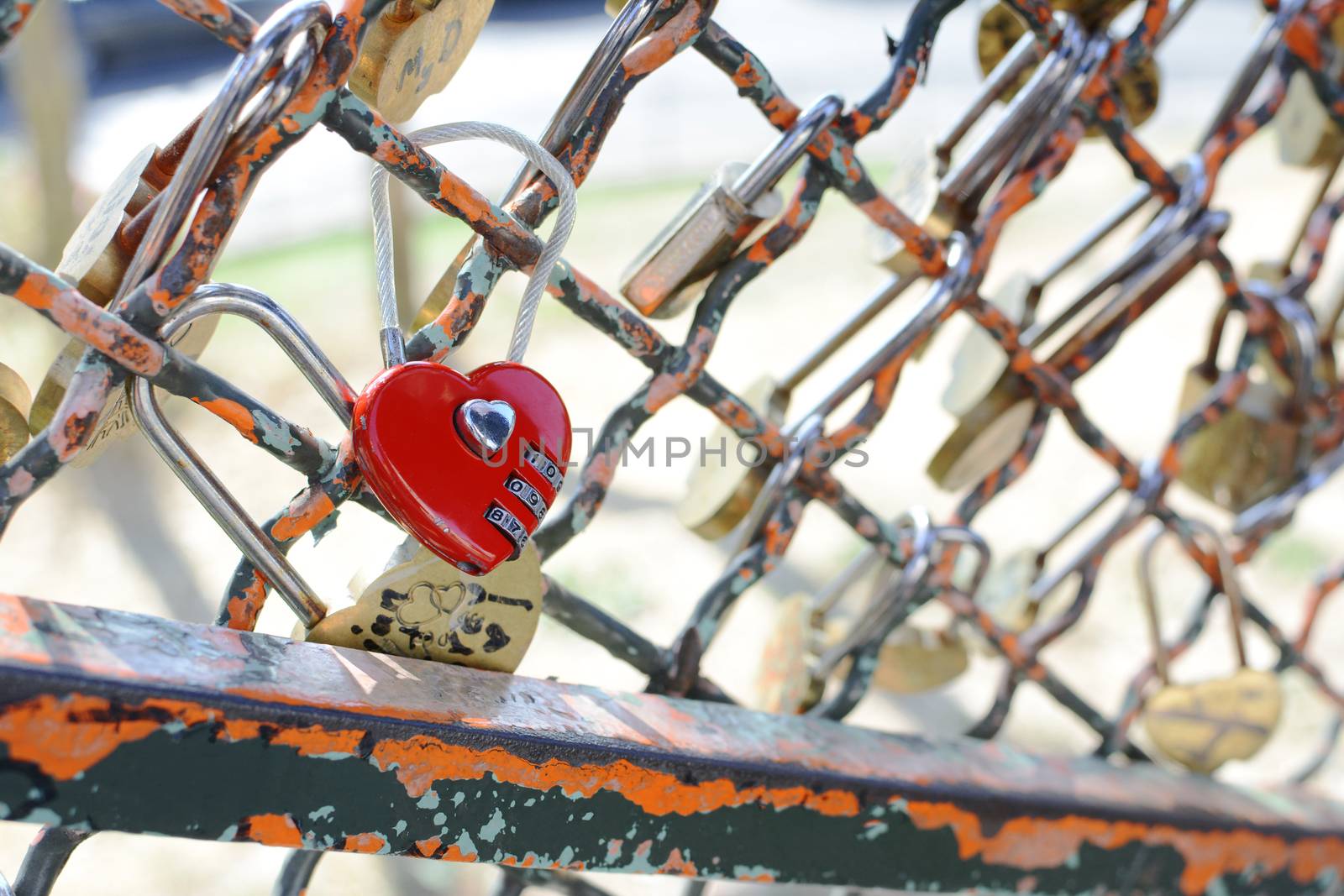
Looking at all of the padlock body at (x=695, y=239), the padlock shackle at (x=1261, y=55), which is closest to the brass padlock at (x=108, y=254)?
the padlock body at (x=695, y=239)

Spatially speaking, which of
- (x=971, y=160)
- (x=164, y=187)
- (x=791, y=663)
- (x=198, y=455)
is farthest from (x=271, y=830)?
(x=971, y=160)

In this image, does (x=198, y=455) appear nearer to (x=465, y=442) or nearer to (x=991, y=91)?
(x=465, y=442)

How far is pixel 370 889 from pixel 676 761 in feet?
3.02

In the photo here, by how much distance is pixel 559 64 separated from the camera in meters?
6.25

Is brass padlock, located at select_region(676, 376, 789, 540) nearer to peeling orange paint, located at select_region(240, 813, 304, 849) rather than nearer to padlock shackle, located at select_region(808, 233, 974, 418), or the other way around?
padlock shackle, located at select_region(808, 233, 974, 418)

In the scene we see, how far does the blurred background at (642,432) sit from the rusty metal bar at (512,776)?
35 mm

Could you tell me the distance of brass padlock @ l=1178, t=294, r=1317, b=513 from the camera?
876 millimetres

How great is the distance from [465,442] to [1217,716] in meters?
0.62

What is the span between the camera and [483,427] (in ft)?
1.53

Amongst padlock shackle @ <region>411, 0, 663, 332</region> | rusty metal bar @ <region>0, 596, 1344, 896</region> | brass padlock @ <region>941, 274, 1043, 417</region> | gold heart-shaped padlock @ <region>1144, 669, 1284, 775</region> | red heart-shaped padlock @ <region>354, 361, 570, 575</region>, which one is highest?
brass padlock @ <region>941, 274, 1043, 417</region>

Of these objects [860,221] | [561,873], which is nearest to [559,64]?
[860,221]

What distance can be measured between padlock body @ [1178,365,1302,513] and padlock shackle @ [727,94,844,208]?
1.45ft

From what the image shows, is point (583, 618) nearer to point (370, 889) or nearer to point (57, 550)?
point (370, 889)

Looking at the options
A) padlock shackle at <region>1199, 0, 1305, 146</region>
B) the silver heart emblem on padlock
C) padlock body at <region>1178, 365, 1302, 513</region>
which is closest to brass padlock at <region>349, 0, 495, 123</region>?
the silver heart emblem on padlock
